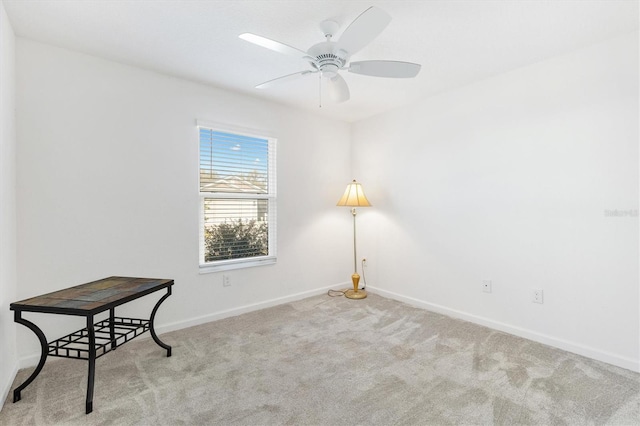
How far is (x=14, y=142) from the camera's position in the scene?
2.20m

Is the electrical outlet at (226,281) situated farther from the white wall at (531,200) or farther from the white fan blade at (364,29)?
the white fan blade at (364,29)

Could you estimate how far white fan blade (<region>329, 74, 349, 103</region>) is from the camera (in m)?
2.27

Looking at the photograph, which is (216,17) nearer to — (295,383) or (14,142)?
(14,142)

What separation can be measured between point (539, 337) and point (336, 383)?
1822mm

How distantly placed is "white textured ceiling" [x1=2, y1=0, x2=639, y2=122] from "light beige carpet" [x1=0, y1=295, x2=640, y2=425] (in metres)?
2.33

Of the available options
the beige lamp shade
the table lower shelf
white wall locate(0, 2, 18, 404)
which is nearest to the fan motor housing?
white wall locate(0, 2, 18, 404)

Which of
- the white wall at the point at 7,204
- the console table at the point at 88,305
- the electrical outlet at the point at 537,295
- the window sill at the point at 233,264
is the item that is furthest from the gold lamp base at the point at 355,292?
the white wall at the point at 7,204

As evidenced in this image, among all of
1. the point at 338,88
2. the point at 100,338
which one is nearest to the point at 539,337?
the point at 338,88

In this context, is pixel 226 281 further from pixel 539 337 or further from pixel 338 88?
pixel 539 337

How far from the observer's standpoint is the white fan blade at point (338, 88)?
2268mm

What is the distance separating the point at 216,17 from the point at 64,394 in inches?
98.8

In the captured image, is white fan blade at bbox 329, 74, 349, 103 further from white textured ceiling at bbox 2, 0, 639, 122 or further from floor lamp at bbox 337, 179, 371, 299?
floor lamp at bbox 337, 179, 371, 299

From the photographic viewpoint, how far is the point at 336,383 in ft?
6.75

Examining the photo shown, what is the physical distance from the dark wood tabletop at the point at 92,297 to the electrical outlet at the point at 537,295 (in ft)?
9.70
